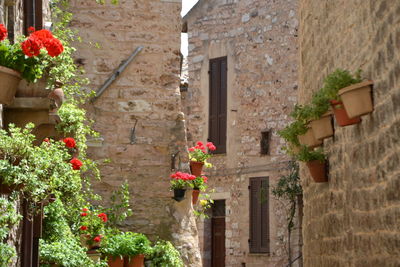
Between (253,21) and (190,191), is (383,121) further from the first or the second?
(253,21)

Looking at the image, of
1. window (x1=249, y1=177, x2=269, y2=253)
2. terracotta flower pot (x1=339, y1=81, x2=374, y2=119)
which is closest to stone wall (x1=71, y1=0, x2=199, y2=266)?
terracotta flower pot (x1=339, y1=81, x2=374, y2=119)

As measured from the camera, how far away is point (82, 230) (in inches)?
364

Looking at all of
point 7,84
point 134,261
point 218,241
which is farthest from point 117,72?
point 218,241

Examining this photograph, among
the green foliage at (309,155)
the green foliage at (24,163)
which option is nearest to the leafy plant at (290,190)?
the green foliage at (309,155)

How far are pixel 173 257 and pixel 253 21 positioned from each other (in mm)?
8704

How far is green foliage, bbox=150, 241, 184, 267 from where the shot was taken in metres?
10.2

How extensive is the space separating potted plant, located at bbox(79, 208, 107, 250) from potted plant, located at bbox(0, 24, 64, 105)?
4.31 m

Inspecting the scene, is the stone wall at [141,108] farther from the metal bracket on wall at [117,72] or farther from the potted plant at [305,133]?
the potted plant at [305,133]

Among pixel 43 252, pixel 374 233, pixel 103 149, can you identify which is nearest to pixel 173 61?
pixel 103 149

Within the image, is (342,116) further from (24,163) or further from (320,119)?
(24,163)

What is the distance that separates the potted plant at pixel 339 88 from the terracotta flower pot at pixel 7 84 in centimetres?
278

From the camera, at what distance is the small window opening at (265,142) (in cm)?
1697

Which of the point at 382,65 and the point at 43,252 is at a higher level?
the point at 382,65

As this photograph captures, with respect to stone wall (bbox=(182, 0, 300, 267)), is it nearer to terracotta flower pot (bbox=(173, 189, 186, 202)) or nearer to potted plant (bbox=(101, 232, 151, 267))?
terracotta flower pot (bbox=(173, 189, 186, 202))
